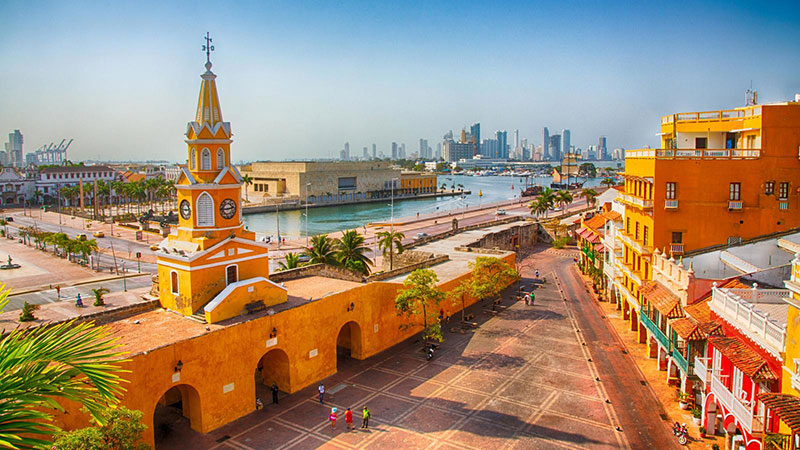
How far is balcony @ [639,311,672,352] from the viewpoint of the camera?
92.5ft

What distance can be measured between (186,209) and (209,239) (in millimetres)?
2001

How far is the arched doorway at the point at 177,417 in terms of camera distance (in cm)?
2261

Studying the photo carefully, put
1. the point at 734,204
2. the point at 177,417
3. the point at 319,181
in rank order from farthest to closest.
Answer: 1. the point at 319,181
2. the point at 734,204
3. the point at 177,417

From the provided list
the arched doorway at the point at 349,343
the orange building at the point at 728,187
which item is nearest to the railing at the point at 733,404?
the orange building at the point at 728,187

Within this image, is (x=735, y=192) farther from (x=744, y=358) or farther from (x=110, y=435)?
(x=110, y=435)

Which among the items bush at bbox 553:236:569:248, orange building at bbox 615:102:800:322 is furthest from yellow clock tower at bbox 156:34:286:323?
bush at bbox 553:236:569:248

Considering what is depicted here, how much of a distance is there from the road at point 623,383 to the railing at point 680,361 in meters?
1.99

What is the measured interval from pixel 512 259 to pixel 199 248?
30861 millimetres

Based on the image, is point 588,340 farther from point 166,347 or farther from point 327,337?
point 166,347

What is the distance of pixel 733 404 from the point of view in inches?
777

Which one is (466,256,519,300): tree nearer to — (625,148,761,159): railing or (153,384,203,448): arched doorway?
(625,148,761,159): railing

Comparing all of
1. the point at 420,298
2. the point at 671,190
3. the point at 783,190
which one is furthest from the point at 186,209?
the point at 783,190

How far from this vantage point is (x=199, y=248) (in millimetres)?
26031

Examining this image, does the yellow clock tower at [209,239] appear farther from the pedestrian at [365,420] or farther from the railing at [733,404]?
the railing at [733,404]
